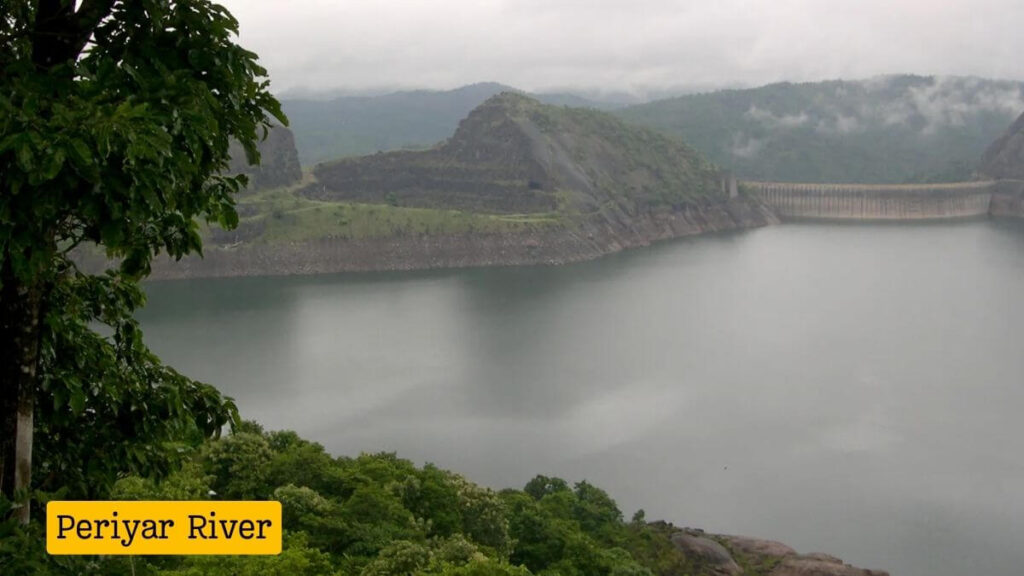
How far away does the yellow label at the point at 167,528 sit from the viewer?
3.78 m

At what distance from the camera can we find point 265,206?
253ft

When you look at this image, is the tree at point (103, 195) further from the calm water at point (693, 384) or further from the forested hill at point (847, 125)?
the forested hill at point (847, 125)

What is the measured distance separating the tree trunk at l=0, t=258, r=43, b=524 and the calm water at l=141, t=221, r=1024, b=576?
21.8 metres

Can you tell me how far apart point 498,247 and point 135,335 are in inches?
2769

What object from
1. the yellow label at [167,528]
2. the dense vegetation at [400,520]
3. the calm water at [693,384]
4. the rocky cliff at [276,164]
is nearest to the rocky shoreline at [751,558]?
the dense vegetation at [400,520]

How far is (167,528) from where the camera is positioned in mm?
3781

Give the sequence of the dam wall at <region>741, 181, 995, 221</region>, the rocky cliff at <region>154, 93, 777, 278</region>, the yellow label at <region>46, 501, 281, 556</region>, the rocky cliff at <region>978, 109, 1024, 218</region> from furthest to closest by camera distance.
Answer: the rocky cliff at <region>978, 109, 1024, 218</region>
the dam wall at <region>741, 181, 995, 221</region>
the rocky cliff at <region>154, 93, 777, 278</region>
the yellow label at <region>46, 501, 281, 556</region>

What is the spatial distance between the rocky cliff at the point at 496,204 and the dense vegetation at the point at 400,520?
49.8m

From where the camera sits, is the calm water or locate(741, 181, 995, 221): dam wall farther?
locate(741, 181, 995, 221): dam wall

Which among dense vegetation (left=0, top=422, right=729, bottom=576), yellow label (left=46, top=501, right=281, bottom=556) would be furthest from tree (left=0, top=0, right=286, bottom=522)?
dense vegetation (left=0, top=422, right=729, bottom=576)

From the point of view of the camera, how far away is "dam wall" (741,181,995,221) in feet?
339

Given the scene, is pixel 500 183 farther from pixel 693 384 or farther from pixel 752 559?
pixel 752 559

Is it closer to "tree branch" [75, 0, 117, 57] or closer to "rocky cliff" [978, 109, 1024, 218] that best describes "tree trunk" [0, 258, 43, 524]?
"tree branch" [75, 0, 117, 57]

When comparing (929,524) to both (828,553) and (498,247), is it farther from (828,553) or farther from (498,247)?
(498,247)
